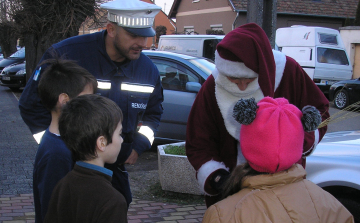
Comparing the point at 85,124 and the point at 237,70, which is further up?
the point at 237,70

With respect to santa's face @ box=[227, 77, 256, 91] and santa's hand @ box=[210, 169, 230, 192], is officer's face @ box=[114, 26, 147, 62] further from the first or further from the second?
santa's hand @ box=[210, 169, 230, 192]

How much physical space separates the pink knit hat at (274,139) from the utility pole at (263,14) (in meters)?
3.12

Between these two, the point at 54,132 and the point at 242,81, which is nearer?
the point at 54,132

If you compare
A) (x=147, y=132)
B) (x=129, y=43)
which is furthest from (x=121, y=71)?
(x=147, y=132)

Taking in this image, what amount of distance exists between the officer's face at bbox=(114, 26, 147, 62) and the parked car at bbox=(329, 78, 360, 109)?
435 inches

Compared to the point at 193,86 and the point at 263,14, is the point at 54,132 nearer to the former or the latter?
the point at 263,14

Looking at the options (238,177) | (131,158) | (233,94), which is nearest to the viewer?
(238,177)

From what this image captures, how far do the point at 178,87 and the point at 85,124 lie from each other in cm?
483

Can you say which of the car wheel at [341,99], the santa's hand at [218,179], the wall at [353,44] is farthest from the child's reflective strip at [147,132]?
the wall at [353,44]

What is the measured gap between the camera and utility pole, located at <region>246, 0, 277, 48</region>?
185 inches

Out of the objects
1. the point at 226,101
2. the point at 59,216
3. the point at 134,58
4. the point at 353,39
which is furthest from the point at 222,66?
the point at 353,39

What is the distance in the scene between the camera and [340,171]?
3.34 meters

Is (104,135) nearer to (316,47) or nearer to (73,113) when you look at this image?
(73,113)

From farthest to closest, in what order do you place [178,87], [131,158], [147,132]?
[178,87] → [147,132] → [131,158]
